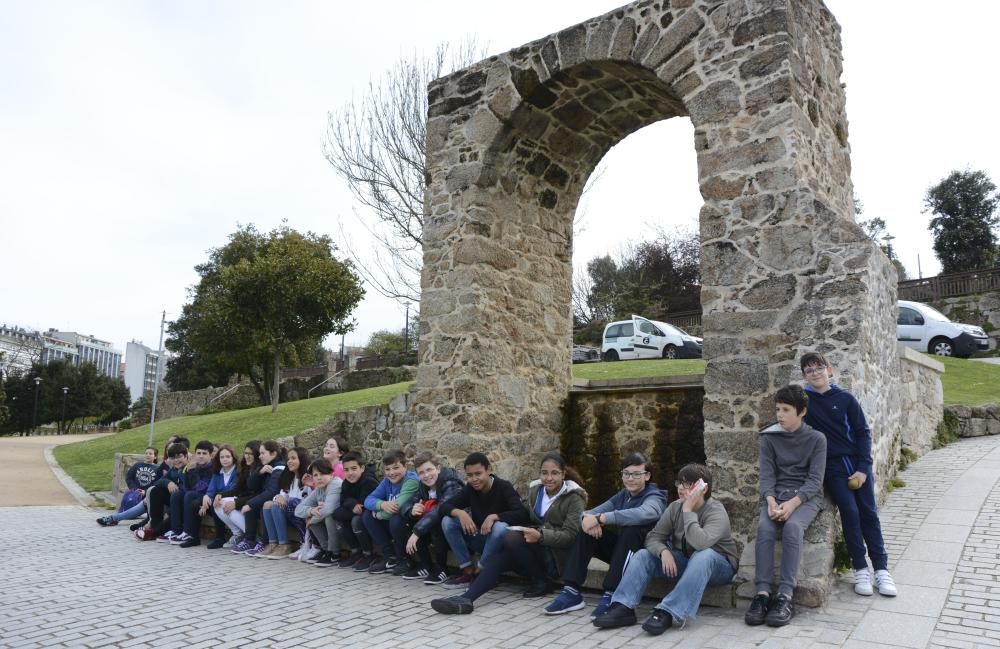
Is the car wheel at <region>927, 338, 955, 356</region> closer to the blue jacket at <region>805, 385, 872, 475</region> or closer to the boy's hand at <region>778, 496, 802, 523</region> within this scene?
the blue jacket at <region>805, 385, 872, 475</region>

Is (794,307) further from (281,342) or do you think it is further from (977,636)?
(281,342)

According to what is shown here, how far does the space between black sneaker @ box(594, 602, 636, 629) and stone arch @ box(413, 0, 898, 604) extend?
1737 mm

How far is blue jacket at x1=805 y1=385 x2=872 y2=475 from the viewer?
443 centimetres

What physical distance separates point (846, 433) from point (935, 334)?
1510cm

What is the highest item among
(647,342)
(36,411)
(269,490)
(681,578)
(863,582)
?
(647,342)

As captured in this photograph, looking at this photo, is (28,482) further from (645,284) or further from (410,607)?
(645,284)

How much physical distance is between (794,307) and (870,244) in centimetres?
72

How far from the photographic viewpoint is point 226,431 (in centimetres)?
1664

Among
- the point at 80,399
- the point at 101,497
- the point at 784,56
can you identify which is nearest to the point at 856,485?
the point at 784,56

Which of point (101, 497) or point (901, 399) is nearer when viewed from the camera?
point (901, 399)

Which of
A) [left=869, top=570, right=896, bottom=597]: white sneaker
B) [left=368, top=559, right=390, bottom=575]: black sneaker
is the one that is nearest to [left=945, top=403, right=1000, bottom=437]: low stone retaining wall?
[left=869, top=570, right=896, bottom=597]: white sneaker

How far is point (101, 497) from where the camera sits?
12125 millimetres

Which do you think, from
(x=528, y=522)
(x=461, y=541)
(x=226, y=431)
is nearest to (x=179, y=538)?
(x=461, y=541)

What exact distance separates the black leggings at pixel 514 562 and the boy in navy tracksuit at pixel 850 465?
2.05 m
